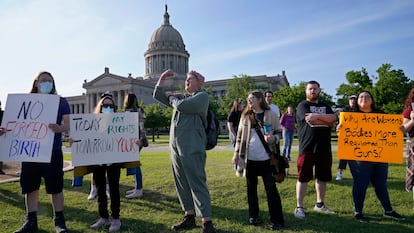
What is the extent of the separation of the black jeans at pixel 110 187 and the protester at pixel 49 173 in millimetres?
563

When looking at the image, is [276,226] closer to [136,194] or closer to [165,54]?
[136,194]

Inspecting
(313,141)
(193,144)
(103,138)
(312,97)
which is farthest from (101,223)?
(312,97)

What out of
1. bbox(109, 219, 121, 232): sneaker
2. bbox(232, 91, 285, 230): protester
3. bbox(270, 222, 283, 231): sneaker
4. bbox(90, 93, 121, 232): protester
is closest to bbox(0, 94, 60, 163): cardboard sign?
bbox(90, 93, 121, 232): protester

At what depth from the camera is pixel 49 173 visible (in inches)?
205

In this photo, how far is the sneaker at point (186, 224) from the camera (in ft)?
17.8

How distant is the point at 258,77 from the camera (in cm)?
9275

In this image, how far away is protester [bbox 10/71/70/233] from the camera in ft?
17.1

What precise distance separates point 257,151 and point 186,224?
1587mm

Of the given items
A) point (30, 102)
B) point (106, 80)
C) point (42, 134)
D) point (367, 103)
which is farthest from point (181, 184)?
point (106, 80)

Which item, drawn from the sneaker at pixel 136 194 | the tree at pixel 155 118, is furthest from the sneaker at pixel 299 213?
the tree at pixel 155 118

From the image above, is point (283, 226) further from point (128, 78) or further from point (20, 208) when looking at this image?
point (128, 78)

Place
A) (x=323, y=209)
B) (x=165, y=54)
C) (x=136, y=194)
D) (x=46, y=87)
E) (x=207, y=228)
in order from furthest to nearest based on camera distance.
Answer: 1. (x=165, y=54)
2. (x=136, y=194)
3. (x=323, y=209)
4. (x=46, y=87)
5. (x=207, y=228)

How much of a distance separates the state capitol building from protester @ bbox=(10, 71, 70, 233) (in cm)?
8539

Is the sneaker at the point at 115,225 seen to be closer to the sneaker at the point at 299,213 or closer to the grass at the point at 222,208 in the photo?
the grass at the point at 222,208
